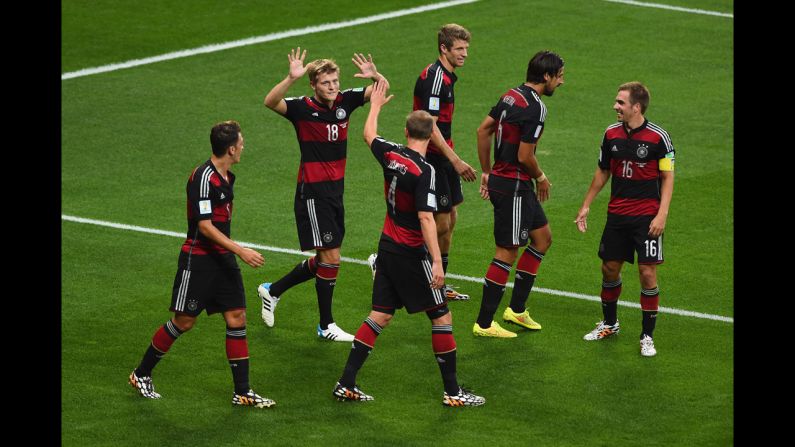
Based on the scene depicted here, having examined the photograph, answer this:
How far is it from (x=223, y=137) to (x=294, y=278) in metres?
2.37

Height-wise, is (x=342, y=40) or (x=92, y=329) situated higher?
(x=342, y=40)

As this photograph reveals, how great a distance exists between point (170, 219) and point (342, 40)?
27.9 ft

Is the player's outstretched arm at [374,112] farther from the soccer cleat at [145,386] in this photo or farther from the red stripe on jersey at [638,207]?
the soccer cleat at [145,386]

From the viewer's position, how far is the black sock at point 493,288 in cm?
1137

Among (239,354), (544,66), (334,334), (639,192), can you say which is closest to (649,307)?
(639,192)

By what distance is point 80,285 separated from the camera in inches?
500

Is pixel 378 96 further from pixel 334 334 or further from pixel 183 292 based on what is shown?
pixel 334 334

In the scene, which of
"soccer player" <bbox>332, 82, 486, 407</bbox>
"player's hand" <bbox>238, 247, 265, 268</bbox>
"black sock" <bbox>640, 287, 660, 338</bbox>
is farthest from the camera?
"black sock" <bbox>640, 287, 660, 338</bbox>

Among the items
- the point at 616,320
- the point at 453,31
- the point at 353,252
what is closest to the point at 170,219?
the point at 353,252

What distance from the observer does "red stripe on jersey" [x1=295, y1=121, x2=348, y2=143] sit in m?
11.3

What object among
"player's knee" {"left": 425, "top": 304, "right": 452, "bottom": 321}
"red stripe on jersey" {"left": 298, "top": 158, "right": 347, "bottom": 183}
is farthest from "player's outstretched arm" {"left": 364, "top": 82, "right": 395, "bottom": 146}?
"player's knee" {"left": 425, "top": 304, "right": 452, "bottom": 321}

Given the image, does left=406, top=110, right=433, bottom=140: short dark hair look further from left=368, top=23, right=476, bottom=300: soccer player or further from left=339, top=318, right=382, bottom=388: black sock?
left=368, top=23, right=476, bottom=300: soccer player

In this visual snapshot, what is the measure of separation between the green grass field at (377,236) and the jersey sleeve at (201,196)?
143 cm

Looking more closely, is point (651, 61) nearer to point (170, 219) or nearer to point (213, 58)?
point (213, 58)
